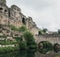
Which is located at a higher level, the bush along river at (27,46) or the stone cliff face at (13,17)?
the stone cliff face at (13,17)

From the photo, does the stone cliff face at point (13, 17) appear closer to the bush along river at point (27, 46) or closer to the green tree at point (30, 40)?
the bush along river at point (27, 46)

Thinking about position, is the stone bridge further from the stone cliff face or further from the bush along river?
the stone cliff face

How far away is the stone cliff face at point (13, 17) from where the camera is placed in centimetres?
9438

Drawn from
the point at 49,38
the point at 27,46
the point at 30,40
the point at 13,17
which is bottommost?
the point at 27,46

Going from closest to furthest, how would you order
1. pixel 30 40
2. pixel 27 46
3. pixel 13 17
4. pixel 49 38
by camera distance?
pixel 27 46
pixel 30 40
pixel 49 38
pixel 13 17

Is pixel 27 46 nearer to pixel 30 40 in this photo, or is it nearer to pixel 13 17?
pixel 30 40

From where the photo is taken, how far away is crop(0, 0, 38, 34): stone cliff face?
94.4 meters

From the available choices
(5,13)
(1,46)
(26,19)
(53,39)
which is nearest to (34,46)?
(53,39)

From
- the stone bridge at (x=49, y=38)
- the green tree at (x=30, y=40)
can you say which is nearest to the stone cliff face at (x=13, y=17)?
the stone bridge at (x=49, y=38)

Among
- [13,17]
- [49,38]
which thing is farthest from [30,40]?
[13,17]

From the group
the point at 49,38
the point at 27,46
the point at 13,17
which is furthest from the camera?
the point at 13,17

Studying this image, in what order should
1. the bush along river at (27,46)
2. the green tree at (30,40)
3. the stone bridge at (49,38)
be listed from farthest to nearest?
the stone bridge at (49,38)
the green tree at (30,40)
the bush along river at (27,46)

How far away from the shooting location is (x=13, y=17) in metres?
100

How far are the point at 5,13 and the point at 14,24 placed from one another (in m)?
4.82
